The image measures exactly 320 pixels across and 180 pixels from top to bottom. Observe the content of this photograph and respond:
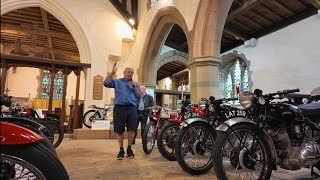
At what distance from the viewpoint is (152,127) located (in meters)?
3.47

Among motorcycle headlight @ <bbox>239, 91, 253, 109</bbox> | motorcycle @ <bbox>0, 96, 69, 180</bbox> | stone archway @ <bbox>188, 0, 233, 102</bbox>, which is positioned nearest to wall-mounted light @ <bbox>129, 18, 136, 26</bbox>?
stone archway @ <bbox>188, 0, 233, 102</bbox>

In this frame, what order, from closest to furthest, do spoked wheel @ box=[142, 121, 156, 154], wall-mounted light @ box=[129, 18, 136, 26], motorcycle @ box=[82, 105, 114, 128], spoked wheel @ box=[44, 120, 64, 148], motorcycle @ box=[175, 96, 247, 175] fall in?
motorcycle @ box=[175, 96, 247, 175] → spoked wheel @ box=[142, 121, 156, 154] → spoked wheel @ box=[44, 120, 64, 148] → motorcycle @ box=[82, 105, 114, 128] → wall-mounted light @ box=[129, 18, 136, 26]

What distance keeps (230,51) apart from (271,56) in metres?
2.02

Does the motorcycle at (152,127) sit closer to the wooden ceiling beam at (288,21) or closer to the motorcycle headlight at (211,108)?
the motorcycle headlight at (211,108)

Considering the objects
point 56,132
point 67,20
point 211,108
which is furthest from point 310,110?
point 67,20

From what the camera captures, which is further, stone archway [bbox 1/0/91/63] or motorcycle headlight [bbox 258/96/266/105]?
stone archway [bbox 1/0/91/63]

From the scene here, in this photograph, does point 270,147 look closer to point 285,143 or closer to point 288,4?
point 285,143

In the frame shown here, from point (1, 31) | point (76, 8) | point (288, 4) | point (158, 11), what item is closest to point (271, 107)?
point (1, 31)

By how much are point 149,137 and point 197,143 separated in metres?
1.07

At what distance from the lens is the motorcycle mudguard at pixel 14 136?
0.94 metres

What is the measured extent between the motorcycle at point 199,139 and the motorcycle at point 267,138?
0.39 metres

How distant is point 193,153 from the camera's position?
98.2 inches

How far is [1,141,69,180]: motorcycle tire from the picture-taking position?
3.09ft

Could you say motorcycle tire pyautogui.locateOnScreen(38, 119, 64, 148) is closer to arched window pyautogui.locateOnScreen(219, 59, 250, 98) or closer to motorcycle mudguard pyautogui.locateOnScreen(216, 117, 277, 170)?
motorcycle mudguard pyautogui.locateOnScreen(216, 117, 277, 170)
